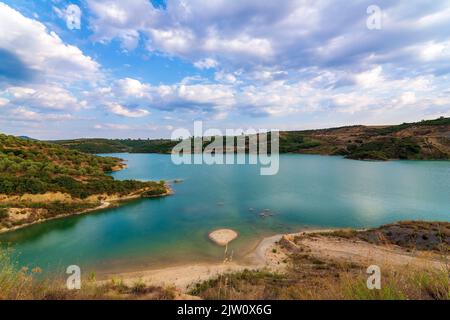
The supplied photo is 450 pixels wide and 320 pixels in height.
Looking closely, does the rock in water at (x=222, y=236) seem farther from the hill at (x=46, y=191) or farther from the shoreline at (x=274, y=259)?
the hill at (x=46, y=191)

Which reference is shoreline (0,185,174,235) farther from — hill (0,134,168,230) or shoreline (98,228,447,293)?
shoreline (98,228,447,293)

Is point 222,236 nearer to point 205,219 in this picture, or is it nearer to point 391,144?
point 205,219

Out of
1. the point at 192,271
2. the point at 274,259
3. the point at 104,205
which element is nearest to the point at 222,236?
the point at 274,259

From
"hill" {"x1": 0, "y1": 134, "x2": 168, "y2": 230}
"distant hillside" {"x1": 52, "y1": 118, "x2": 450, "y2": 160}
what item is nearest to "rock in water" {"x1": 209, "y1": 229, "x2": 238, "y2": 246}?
"hill" {"x1": 0, "y1": 134, "x2": 168, "y2": 230}

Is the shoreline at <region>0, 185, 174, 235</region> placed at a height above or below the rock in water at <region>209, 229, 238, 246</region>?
above

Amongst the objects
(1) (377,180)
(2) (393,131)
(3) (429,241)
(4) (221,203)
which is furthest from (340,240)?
(2) (393,131)

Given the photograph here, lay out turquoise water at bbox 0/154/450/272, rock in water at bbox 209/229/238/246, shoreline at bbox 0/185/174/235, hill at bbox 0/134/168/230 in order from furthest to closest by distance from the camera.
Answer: hill at bbox 0/134/168/230 → shoreline at bbox 0/185/174/235 → rock in water at bbox 209/229/238/246 → turquoise water at bbox 0/154/450/272
